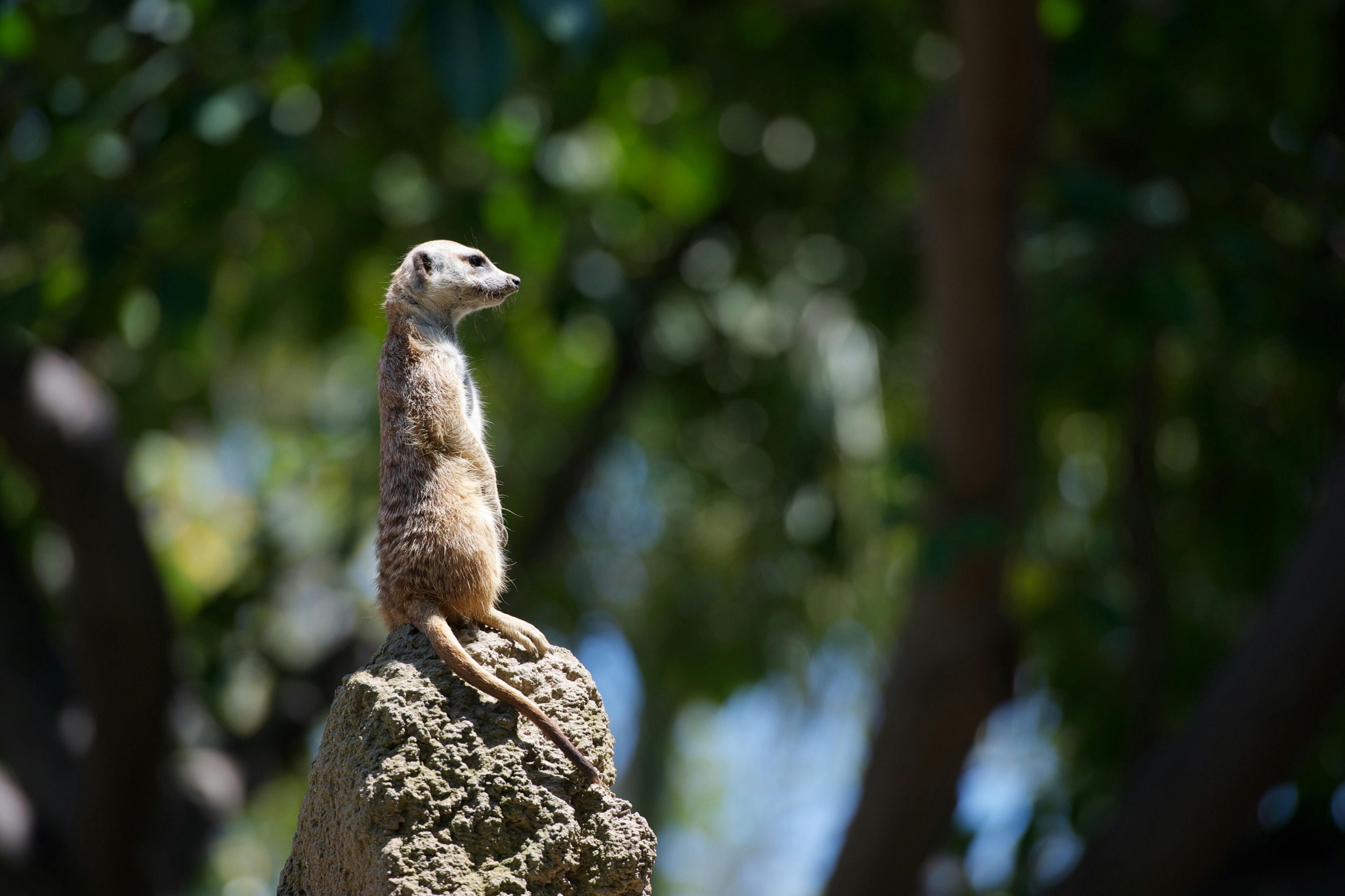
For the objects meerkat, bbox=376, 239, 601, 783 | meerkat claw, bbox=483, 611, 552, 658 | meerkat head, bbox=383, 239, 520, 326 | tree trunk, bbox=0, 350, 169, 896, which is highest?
A: tree trunk, bbox=0, 350, 169, 896

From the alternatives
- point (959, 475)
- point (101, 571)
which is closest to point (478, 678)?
point (959, 475)

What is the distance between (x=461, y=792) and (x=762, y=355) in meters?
5.93

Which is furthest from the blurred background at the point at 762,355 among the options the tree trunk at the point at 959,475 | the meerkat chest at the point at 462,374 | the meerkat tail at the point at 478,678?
the meerkat tail at the point at 478,678

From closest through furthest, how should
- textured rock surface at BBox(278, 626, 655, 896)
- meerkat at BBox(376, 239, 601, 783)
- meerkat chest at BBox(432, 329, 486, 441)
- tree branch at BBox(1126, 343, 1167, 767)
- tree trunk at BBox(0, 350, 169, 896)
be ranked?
1. textured rock surface at BBox(278, 626, 655, 896)
2. meerkat at BBox(376, 239, 601, 783)
3. meerkat chest at BBox(432, 329, 486, 441)
4. tree trunk at BBox(0, 350, 169, 896)
5. tree branch at BBox(1126, 343, 1167, 767)

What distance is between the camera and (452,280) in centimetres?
247

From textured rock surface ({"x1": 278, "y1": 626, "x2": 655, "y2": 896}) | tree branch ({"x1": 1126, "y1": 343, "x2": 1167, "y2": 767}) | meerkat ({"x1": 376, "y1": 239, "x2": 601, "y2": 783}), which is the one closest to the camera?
textured rock surface ({"x1": 278, "y1": 626, "x2": 655, "y2": 896})

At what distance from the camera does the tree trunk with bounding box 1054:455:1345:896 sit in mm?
4891

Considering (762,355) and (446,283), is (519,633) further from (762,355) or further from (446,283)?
(762,355)

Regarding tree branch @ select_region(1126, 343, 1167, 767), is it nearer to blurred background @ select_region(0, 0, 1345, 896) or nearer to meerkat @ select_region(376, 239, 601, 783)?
blurred background @ select_region(0, 0, 1345, 896)

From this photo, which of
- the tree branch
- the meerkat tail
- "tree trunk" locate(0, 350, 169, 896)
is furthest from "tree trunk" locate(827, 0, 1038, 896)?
"tree trunk" locate(0, 350, 169, 896)

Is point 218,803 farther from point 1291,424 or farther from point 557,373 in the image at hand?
point 1291,424

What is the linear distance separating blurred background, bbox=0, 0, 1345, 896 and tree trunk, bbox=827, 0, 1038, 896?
2 cm

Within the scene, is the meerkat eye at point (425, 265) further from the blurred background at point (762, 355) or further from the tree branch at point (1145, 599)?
the tree branch at point (1145, 599)

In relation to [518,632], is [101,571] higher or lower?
higher
